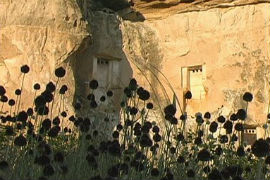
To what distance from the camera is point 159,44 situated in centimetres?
1494

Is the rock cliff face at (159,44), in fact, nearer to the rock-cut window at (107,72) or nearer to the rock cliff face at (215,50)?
the rock cliff face at (215,50)

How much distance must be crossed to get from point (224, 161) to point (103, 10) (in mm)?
10384

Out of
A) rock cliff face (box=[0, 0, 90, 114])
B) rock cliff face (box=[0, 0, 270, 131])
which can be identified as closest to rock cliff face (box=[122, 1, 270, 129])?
rock cliff face (box=[0, 0, 270, 131])

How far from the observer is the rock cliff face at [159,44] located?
11469mm

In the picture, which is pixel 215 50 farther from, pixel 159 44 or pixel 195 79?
pixel 159 44

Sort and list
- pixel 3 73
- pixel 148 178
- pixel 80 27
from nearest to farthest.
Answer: pixel 148 178
pixel 3 73
pixel 80 27

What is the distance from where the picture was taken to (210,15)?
14469 mm

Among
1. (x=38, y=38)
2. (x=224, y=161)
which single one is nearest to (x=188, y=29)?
(x=38, y=38)

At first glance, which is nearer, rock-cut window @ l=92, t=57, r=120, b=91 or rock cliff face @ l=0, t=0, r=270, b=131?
rock cliff face @ l=0, t=0, r=270, b=131

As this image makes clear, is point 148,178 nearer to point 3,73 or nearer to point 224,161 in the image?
point 224,161

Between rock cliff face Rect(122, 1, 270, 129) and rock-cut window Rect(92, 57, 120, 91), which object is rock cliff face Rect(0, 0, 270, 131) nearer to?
rock cliff face Rect(122, 1, 270, 129)

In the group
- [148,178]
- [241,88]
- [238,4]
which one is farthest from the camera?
[238,4]

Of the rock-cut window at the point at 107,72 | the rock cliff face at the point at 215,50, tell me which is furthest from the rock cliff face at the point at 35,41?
the rock cliff face at the point at 215,50

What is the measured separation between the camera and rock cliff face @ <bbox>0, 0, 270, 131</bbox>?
11469mm
